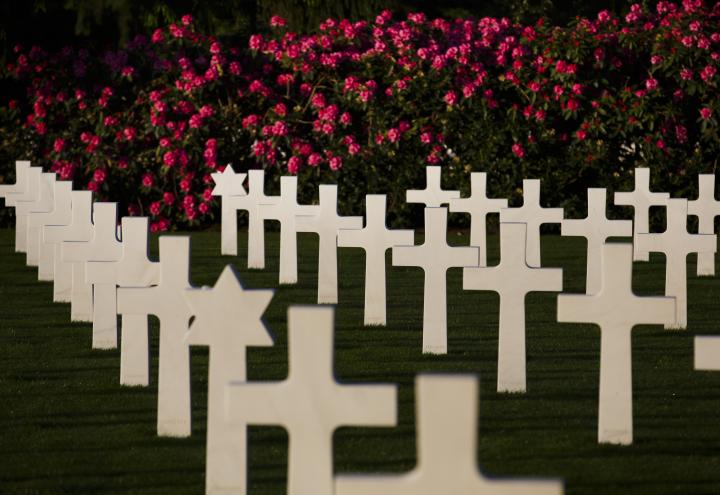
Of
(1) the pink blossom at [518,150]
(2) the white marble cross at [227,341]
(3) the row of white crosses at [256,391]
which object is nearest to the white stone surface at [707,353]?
(3) the row of white crosses at [256,391]

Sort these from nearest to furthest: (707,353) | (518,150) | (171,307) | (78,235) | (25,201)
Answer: (707,353), (171,307), (78,235), (25,201), (518,150)

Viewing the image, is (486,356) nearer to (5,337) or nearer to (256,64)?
(5,337)

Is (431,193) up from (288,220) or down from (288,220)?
up

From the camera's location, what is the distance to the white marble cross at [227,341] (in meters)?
5.64

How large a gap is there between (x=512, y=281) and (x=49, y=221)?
18.7 feet

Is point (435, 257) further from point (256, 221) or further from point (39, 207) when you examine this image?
point (39, 207)

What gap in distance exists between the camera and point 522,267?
7652mm

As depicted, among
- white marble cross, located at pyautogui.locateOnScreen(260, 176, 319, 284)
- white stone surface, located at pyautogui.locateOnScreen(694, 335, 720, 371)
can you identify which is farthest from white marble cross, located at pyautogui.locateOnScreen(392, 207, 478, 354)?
white stone surface, located at pyautogui.locateOnScreen(694, 335, 720, 371)

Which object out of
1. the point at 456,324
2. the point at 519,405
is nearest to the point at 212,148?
the point at 456,324

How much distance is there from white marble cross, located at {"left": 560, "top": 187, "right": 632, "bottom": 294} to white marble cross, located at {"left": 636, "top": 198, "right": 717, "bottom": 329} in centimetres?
48

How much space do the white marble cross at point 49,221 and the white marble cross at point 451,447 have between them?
8076 millimetres

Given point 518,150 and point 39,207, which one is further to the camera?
point 518,150

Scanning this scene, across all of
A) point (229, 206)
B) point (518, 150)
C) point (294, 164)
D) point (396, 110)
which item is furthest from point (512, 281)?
point (396, 110)

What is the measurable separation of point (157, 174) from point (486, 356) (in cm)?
945
